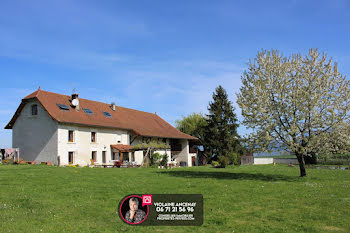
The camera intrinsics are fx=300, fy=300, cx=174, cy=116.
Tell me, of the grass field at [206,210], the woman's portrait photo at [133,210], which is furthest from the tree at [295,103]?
the woman's portrait photo at [133,210]

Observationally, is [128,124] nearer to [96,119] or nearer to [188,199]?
[96,119]

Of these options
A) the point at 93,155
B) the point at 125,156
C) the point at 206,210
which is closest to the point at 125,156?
the point at 125,156

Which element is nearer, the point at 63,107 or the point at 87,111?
the point at 63,107

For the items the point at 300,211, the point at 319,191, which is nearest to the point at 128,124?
the point at 319,191

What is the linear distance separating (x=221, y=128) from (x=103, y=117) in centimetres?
2111

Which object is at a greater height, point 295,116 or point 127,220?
point 295,116

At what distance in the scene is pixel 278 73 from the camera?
71.5 ft

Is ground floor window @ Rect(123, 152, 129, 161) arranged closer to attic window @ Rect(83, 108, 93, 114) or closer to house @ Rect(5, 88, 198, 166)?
house @ Rect(5, 88, 198, 166)

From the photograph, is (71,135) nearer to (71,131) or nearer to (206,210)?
(71,131)

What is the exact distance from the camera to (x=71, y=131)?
34406mm

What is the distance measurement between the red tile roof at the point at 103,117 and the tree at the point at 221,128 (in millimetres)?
4668

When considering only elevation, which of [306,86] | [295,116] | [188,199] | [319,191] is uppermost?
[306,86]

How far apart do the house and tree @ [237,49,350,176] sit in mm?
20518

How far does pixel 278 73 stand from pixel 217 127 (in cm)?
3026
